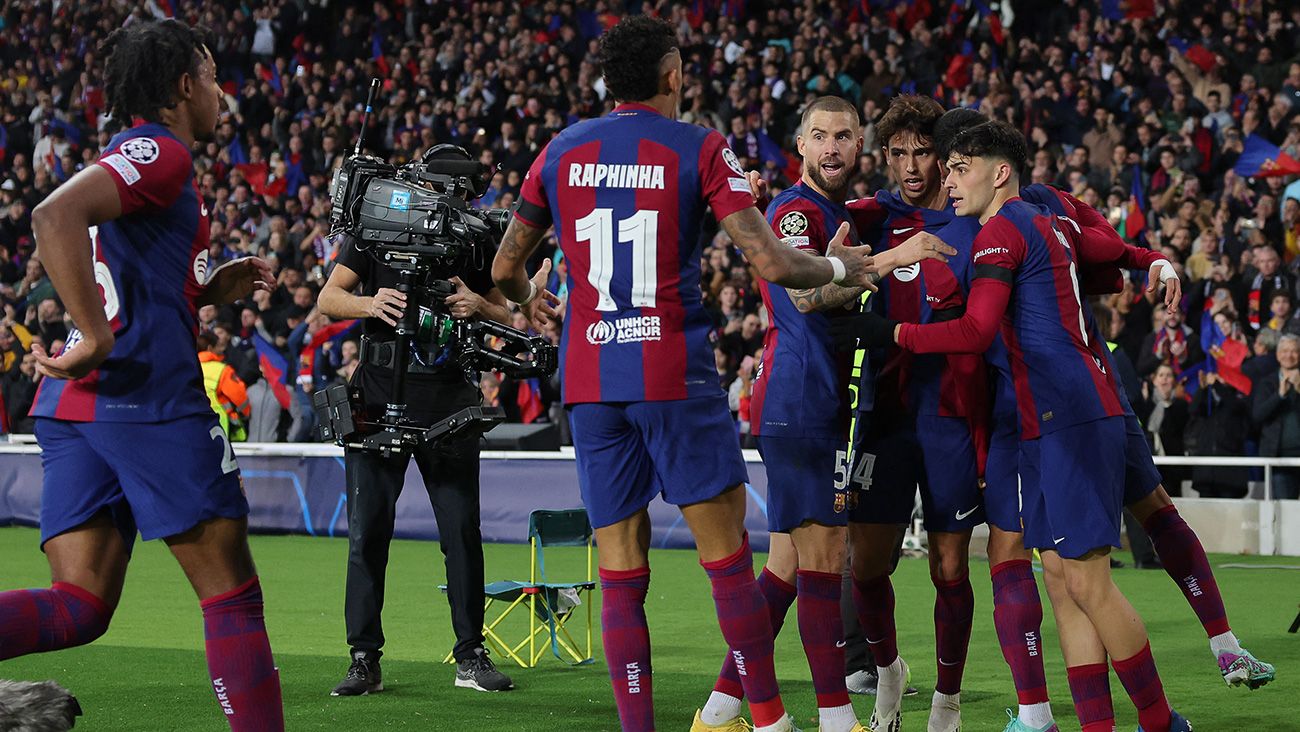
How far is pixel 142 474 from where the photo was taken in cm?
441

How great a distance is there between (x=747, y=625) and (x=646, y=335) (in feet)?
3.22

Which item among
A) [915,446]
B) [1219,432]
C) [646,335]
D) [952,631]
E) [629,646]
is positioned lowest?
[952,631]

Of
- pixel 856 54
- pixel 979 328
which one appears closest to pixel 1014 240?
pixel 979 328

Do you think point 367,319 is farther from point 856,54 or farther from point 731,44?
point 731,44

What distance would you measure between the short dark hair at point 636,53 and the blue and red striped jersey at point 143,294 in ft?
4.40

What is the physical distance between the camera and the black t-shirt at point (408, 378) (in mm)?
7266

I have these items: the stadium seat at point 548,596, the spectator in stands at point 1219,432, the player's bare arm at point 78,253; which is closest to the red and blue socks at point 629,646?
the player's bare arm at point 78,253

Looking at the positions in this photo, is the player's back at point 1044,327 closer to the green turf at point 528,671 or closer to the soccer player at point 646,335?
the soccer player at point 646,335

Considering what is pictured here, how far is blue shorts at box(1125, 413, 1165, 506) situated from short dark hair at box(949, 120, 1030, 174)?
1124 millimetres

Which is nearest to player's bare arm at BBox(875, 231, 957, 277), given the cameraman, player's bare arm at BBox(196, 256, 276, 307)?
player's bare arm at BBox(196, 256, 276, 307)

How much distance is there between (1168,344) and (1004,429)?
9136 millimetres

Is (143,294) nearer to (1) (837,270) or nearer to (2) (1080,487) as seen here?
(1) (837,270)

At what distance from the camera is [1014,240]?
528 cm

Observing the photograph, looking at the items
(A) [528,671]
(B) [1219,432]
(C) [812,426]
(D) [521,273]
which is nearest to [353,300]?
(D) [521,273]
